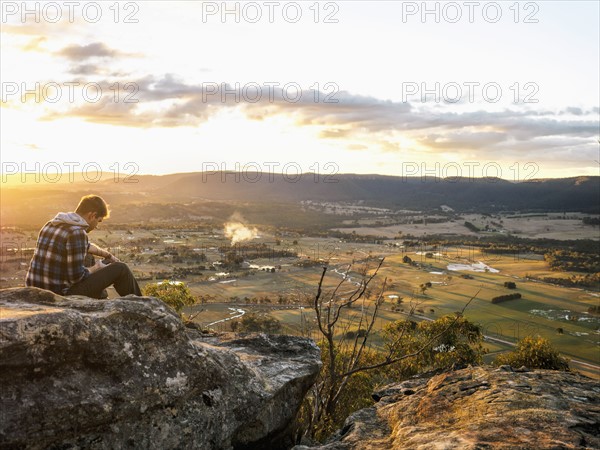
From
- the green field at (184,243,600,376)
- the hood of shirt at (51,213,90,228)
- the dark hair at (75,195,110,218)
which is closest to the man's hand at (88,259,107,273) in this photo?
the hood of shirt at (51,213,90,228)

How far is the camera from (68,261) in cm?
898

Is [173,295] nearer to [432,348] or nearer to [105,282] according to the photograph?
[105,282]

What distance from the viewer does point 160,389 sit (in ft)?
21.4

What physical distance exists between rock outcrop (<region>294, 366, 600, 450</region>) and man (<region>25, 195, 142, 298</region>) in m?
4.98

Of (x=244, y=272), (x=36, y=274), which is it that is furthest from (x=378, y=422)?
(x=244, y=272)

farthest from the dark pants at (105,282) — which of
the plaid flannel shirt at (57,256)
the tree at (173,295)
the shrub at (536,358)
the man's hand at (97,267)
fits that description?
the shrub at (536,358)

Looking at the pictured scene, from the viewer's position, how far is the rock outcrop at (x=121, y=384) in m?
5.59

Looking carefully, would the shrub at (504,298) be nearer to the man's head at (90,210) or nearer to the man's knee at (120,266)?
the man's knee at (120,266)

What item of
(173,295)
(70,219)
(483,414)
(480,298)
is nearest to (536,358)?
(173,295)

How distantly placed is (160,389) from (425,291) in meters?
96.4

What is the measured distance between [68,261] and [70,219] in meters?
0.78

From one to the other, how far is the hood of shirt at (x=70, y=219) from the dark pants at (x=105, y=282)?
0.96 metres

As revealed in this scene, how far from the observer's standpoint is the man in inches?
348

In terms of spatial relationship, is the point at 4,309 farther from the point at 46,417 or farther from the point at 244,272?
the point at 244,272
